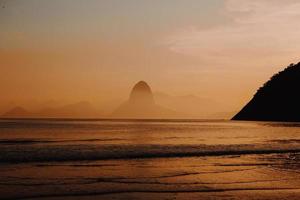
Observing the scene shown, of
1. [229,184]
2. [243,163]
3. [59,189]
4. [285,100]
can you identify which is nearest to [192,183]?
[229,184]

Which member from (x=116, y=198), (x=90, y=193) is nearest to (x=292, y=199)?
(x=116, y=198)

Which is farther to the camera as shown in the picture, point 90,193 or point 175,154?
point 175,154

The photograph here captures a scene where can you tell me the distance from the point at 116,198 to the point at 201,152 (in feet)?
72.9

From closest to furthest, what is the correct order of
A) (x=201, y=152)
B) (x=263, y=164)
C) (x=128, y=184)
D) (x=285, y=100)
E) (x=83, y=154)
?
1. (x=128, y=184)
2. (x=263, y=164)
3. (x=83, y=154)
4. (x=201, y=152)
5. (x=285, y=100)

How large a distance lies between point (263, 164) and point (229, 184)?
9595mm

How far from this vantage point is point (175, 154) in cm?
3422

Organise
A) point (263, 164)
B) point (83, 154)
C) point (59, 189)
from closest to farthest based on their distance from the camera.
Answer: point (59, 189) → point (263, 164) → point (83, 154)

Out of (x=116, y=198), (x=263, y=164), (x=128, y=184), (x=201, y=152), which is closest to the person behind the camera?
(x=116, y=198)

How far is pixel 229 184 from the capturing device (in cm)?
1867

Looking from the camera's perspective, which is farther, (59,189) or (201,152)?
(201,152)

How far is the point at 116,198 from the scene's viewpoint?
1512 cm

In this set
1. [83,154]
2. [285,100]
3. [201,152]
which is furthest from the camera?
[285,100]

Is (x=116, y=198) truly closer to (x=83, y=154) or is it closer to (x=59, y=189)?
(x=59, y=189)

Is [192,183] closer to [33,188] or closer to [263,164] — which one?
[33,188]
